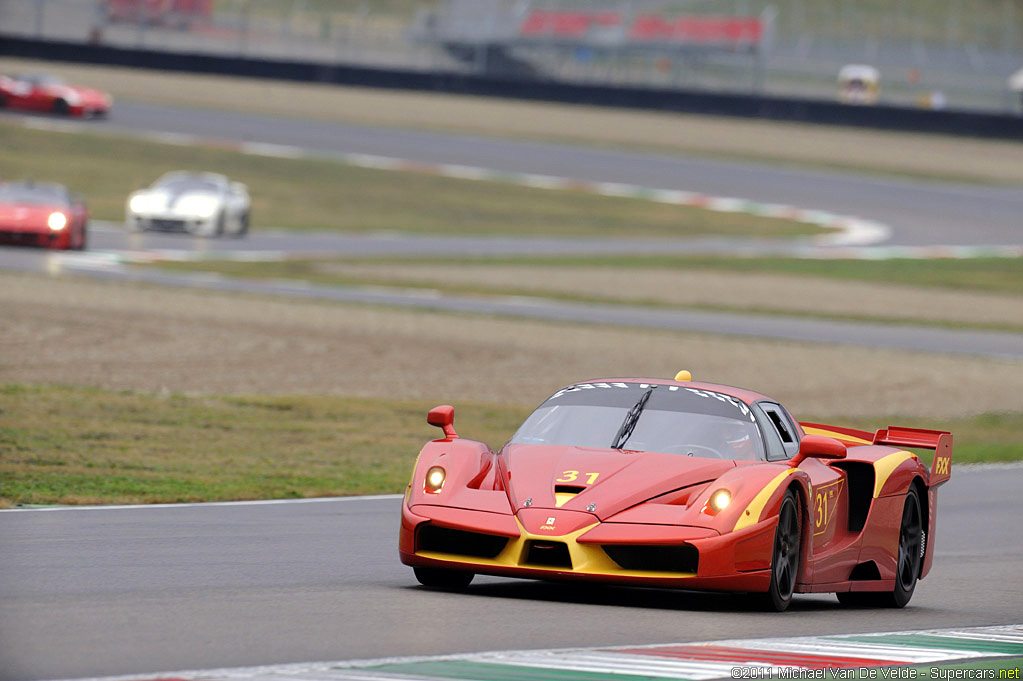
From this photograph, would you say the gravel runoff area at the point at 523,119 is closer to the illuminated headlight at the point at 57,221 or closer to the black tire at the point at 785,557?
the illuminated headlight at the point at 57,221

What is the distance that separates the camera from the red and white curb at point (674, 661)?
20.6 ft

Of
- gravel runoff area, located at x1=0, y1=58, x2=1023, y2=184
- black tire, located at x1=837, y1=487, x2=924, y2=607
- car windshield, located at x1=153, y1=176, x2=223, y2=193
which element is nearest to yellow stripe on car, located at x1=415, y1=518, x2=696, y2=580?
black tire, located at x1=837, y1=487, x2=924, y2=607

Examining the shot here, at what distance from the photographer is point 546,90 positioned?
59.9 m

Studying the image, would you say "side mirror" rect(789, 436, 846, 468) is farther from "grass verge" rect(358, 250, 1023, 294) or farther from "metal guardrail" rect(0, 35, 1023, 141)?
"metal guardrail" rect(0, 35, 1023, 141)

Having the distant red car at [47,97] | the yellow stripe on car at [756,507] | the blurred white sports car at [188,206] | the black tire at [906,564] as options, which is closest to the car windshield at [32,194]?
the blurred white sports car at [188,206]

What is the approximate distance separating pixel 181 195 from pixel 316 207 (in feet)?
30.0

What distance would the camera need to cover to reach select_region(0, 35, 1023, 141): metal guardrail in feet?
185

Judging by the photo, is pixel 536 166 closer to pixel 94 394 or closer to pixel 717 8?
pixel 717 8

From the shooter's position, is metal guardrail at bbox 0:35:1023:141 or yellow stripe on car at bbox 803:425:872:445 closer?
yellow stripe on car at bbox 803:425:872:445

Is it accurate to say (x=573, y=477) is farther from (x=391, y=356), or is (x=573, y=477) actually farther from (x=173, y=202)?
(x=173, y=202)

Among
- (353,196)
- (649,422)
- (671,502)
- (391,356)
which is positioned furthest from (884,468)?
(353,196)

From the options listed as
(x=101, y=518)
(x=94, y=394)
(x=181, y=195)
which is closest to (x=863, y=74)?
(x=181, y=195)

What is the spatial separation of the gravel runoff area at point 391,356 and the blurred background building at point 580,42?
1329 inches

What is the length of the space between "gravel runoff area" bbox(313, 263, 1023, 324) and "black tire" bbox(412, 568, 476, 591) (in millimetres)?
23283
